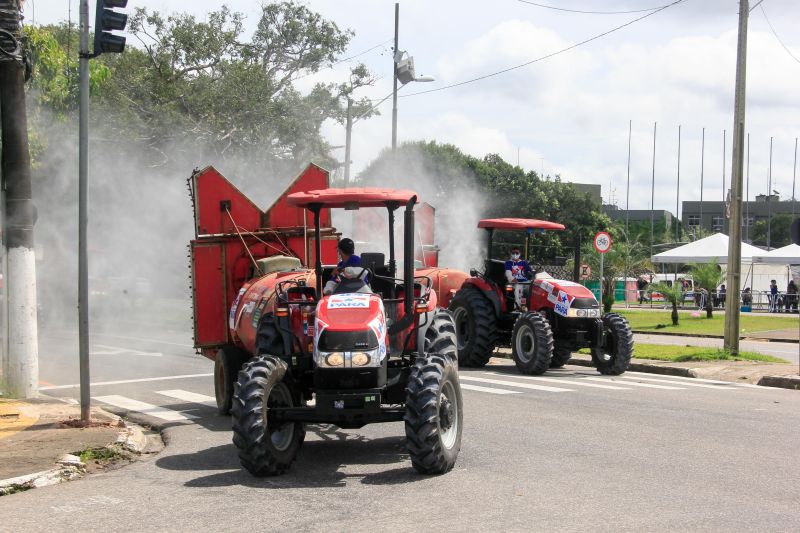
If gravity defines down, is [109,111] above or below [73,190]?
above

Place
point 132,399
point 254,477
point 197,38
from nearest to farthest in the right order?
point 254,477 → point 132,399 → point 197,38

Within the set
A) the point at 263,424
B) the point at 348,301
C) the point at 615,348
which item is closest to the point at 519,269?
the point at 615,348

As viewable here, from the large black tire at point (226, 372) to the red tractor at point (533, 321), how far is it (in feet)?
18.8

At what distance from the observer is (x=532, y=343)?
17031 mm

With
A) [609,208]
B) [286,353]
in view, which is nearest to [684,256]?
[286,353]

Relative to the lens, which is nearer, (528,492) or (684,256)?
(528,492)

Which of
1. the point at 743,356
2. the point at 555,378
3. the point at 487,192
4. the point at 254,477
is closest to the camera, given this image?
the point at 254,477

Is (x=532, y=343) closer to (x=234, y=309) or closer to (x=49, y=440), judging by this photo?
(x=234, y=309)

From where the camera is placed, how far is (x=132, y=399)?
579 inches

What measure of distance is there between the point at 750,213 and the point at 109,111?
92177 millimetres

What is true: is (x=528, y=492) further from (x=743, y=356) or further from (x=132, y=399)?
(x=743, y=356)

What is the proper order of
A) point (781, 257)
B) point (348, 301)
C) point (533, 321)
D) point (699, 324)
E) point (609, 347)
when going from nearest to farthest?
point (348, 301) < point (533, 321) < point (609, 347) < point (699, 324) < point (781, 257)

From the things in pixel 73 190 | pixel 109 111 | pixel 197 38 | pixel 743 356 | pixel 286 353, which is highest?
pixel 197 38

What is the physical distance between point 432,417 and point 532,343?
8984 mm
